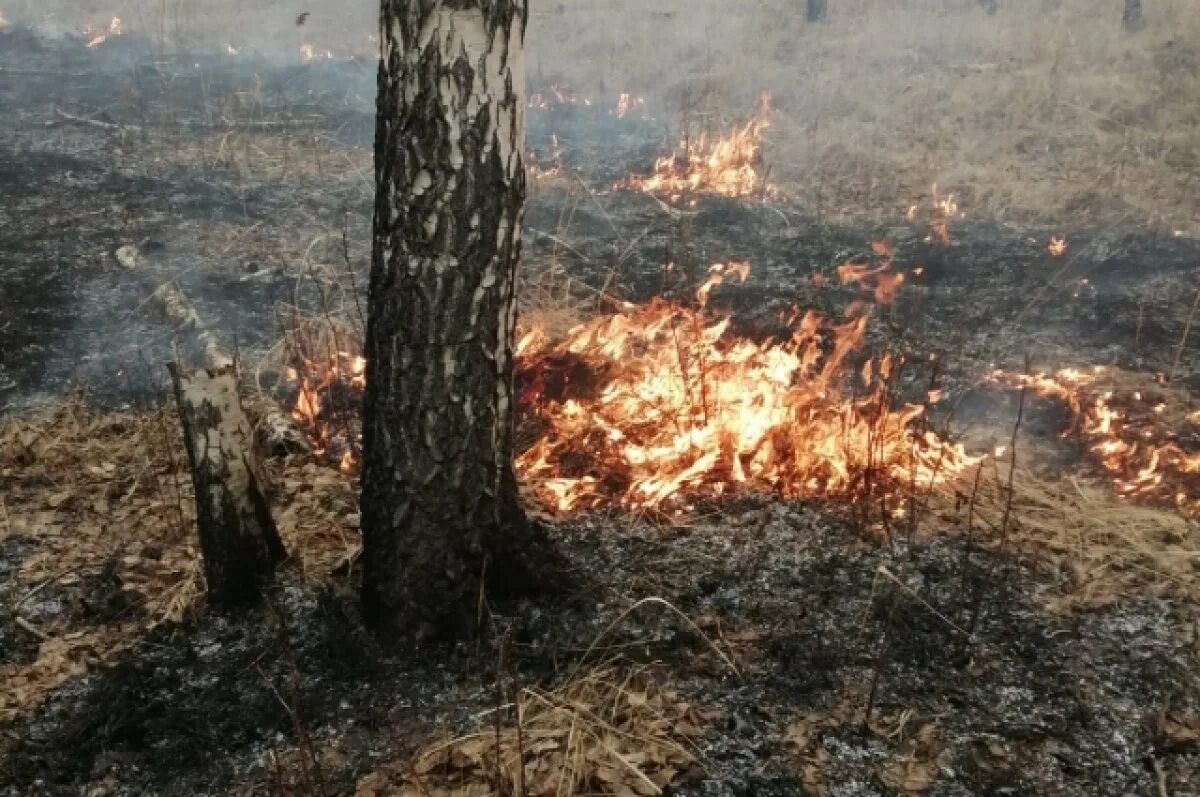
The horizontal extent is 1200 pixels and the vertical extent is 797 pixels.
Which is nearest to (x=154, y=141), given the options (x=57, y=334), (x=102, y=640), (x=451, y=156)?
(x=57, y=334)

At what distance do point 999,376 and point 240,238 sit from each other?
6505 mm

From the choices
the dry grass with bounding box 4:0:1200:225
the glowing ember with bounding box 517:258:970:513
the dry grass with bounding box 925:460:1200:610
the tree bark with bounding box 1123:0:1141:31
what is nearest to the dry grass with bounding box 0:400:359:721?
the glowing ember with bounding box 517:258:970:513

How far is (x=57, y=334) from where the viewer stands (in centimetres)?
610

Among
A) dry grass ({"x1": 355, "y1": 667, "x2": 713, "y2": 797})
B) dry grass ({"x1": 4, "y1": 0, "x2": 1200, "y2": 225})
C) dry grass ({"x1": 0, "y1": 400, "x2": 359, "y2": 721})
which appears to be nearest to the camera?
dry grass ({"x1": 355, "y1": 667, "x2": 713, "y2": 797})

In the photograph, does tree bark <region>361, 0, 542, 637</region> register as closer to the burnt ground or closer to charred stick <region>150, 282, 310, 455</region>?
the burnt ground

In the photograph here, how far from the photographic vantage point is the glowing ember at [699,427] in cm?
417

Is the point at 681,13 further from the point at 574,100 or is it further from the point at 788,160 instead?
the point at 788,160

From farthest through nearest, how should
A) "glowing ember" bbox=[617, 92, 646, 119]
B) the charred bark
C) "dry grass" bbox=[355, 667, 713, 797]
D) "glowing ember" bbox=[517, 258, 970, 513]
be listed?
1. "glowing ember" bbox=[617, 92, 646, 119]
2. "glowing ember" bbox=[517, 258, 970, 513]
3. the charred bark
4. "dry grass" bbox=[355, 667, 713, 797]

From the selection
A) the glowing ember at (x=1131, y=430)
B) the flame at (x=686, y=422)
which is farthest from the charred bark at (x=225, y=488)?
the glowing ember at (x=1131, y=430)

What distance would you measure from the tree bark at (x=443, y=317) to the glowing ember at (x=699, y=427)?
42.4 inches

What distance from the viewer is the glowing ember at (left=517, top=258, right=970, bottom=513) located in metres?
4.17

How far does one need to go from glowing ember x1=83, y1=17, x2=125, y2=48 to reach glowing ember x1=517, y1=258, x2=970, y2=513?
16093 millimetres

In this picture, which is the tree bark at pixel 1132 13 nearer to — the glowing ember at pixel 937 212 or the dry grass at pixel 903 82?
the dry grass at pixel 903 82

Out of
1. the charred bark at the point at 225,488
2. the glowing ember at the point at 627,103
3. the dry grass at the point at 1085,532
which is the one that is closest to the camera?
the charred bark at the point at 225,488
